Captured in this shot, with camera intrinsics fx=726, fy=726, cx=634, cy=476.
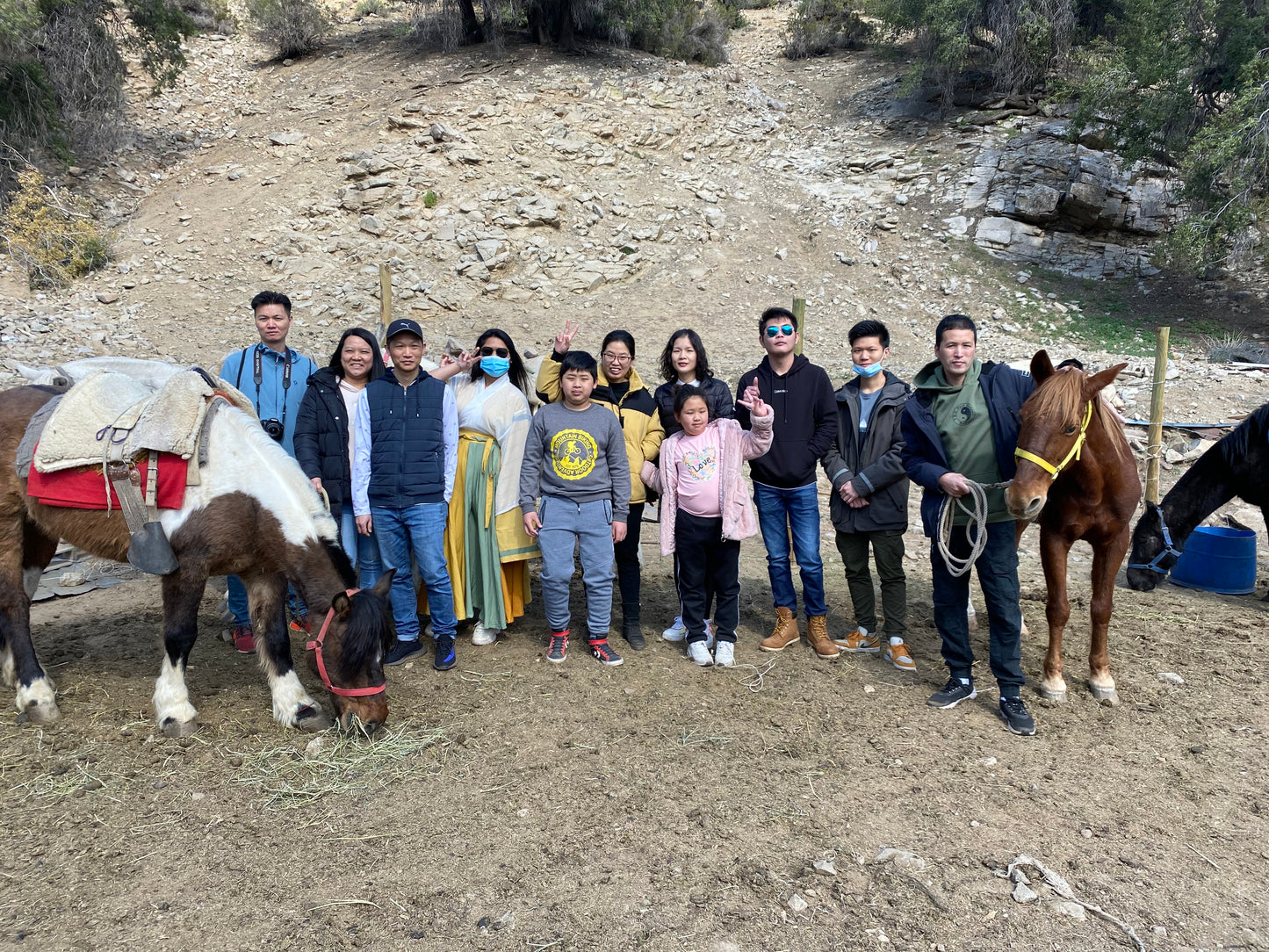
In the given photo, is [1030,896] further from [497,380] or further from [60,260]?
[60,260]

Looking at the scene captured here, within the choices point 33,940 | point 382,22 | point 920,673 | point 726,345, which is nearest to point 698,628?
point 920,673

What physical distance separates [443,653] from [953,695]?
2.73 meters

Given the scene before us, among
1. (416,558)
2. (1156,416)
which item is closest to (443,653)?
(416,558)

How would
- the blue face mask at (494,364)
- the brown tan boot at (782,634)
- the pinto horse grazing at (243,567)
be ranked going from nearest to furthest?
the pinto horse grazing at (243,567)
the blue face mask at (494,364)
the brown tan boot at (782,634)

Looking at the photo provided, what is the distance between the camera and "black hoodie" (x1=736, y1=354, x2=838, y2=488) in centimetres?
404

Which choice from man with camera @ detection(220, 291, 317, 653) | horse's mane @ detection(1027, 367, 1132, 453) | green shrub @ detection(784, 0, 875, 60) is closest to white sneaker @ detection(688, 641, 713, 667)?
horse's mane @ detection(1027, 367, 1132, 453)

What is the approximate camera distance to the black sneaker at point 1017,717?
3377 mm

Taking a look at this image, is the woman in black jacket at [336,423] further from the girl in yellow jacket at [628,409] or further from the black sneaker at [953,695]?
the black sneaker at [953,695]

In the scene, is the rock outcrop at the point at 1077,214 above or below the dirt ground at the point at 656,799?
above

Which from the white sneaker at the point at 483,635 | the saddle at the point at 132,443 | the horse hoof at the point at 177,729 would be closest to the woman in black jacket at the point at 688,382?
the white sneaker at the point at 483,635

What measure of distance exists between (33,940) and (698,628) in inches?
120

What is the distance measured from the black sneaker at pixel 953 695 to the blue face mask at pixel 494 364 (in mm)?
2937

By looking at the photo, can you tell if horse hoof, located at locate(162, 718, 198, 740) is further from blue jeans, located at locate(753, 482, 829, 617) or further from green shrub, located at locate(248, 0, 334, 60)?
green shrub, located at locate(248, 0, 334, 60)

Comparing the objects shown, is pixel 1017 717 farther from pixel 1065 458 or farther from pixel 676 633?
pixel 676 633
